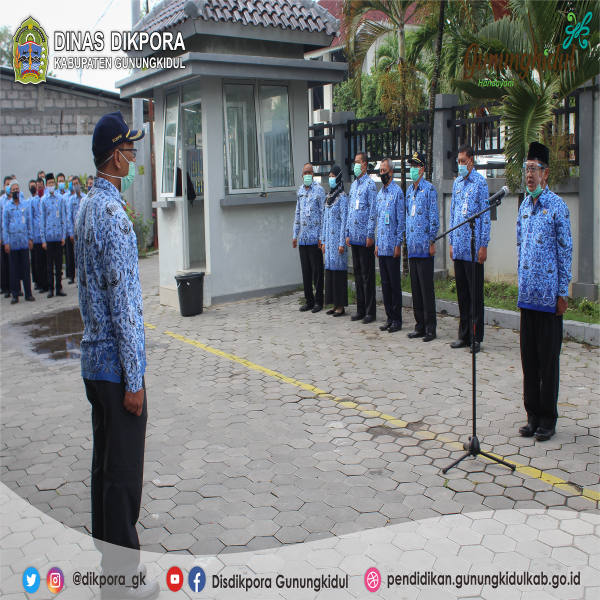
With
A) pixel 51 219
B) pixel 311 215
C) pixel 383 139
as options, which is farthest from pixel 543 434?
pixel 51 219

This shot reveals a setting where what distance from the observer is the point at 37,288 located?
14.1 meters

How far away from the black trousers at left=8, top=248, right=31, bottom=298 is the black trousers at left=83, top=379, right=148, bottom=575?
10.6 m

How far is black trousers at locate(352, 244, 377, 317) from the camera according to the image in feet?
29.7

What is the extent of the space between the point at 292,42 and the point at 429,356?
665 cm

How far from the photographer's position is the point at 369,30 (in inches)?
443

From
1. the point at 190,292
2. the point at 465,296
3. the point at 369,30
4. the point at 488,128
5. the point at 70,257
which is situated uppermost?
the point at 369,30

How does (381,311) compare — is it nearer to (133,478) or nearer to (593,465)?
(593,465)

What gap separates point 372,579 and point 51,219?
12.2 meters

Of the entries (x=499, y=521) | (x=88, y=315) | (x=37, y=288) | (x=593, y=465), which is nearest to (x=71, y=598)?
(x=88, y=315)

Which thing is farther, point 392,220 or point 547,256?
point 392,220

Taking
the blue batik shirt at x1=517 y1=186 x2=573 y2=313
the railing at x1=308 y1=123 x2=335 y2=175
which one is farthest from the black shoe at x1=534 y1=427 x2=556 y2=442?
the railing at x1=308 y1=123 x2=335 y2=175

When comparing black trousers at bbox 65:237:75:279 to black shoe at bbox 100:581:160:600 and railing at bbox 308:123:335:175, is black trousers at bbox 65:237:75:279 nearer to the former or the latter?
railing at bbox 308:123:335:175

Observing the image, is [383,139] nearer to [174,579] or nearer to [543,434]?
[543,434]

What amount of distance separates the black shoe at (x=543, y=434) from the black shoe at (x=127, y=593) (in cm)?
316
